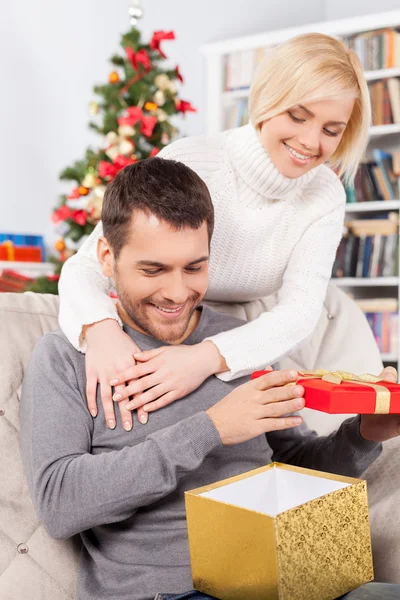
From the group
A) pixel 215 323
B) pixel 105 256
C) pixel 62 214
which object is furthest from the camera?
pixel 62 214

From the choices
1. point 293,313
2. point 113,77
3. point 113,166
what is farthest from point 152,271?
point 113,77

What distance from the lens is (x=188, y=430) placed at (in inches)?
40.8

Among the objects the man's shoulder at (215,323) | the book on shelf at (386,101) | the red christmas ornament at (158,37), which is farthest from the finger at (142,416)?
the book on shelf at (386,101)

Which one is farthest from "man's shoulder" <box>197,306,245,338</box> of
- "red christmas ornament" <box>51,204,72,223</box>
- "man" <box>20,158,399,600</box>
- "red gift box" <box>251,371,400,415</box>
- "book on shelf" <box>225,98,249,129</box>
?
"book on shelf" <box>225,98,249,129</box>

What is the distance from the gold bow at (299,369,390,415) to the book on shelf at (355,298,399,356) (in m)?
3.06

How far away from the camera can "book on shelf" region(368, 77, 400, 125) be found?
13.3 feet

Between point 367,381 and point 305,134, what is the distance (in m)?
0.58

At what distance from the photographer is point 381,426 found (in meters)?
1.21

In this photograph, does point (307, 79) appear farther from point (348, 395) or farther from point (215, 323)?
point (348, 395)

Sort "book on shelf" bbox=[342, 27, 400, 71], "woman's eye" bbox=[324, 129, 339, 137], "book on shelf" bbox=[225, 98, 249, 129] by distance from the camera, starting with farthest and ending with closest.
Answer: "book on shelf" bbox=[225, 98, 249, 129] < "book on shelf" bbox=[342, 27, 400, 71] < "woman's eye" bbox=[324, 129, 339, 137]

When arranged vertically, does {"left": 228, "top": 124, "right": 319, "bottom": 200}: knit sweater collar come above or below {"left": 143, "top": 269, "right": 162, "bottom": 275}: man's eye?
above

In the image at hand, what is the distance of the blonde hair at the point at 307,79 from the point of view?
1.41m

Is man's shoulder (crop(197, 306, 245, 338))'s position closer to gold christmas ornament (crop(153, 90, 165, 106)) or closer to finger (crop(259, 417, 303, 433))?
finger (crop(259, 417, 303, 433))

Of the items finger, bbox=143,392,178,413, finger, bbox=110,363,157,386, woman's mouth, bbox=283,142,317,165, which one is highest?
woman's mouth, bbox=283,142,317,165
